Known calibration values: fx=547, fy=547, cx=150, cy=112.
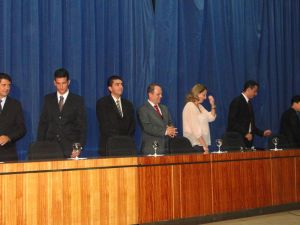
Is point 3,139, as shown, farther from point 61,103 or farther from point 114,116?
point 114,116

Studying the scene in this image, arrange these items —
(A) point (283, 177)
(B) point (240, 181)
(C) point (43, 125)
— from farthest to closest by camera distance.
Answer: (A) point (283, 177), (B) point (240, 181), (C) point (43, 125)

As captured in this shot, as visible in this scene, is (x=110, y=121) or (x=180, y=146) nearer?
(x=110, y=121)

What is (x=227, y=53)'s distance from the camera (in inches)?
311

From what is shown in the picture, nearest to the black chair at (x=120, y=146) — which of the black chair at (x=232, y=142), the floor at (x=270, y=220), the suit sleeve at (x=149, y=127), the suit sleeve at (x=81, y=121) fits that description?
the suit sleeve at (x=81, y=121)

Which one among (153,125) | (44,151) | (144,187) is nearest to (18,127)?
(44,151)

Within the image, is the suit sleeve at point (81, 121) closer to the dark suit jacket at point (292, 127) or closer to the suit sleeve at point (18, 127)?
the suit sleeve at point (18, 127)

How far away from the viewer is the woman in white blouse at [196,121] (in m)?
5.97

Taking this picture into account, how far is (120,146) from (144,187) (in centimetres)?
63

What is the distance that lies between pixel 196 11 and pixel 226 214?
3.28 meters

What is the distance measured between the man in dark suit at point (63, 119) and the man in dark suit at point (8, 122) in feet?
0.90

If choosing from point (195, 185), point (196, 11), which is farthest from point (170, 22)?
point (195, 185)

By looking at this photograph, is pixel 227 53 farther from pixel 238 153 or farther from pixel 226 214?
pixel 226 214

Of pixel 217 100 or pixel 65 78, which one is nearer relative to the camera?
pixel 65 78

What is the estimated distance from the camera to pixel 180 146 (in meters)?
5.62
